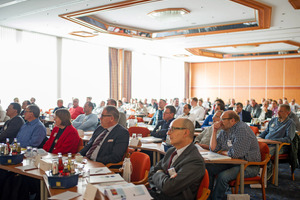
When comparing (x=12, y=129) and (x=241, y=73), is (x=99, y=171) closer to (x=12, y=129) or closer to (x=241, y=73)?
(x=12, y=129)

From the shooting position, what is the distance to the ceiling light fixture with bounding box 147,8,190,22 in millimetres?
7676

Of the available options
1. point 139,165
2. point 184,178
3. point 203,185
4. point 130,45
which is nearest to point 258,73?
point 130,45

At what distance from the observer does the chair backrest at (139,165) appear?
2.88 meters

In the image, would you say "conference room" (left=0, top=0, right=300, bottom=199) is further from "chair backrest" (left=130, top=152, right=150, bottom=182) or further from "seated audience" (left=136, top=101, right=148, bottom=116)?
"chair backrest" (left=130, top=152, right=150, bottom=182)

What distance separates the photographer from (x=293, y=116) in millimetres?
5840

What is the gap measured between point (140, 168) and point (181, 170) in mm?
767

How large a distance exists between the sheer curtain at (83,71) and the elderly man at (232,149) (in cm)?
922

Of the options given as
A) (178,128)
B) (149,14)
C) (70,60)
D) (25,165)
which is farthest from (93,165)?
(70,60)

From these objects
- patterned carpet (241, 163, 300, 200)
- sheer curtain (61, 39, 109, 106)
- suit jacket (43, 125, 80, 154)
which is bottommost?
patterned carpet (241, 163, 300, 200)

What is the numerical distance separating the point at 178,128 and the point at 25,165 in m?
1.81

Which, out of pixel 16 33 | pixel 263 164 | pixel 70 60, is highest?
pixel 16 33

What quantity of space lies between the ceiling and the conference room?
0.03 metres

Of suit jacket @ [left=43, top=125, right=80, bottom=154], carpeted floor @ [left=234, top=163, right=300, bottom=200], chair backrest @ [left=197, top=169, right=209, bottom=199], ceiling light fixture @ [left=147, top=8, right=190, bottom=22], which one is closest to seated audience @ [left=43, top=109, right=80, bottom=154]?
suit jacket @ [left=43, top=125, right=80, bottom=154]

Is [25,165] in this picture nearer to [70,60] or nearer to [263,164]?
[263,164]
